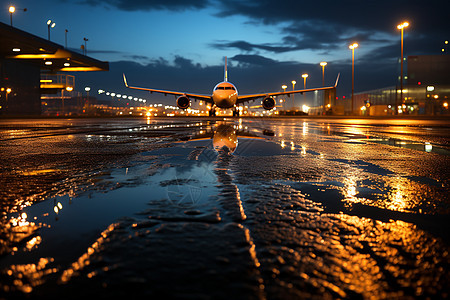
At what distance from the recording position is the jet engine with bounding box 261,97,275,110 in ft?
96.5

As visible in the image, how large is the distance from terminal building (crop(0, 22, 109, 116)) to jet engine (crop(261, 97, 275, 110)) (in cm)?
2193

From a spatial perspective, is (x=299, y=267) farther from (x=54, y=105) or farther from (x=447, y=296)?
(x=54, y=105)

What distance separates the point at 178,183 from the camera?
11.4 feet

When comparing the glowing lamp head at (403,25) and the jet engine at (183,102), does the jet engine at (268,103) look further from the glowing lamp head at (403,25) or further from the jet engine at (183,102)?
the glowing lamp head at (403,25)

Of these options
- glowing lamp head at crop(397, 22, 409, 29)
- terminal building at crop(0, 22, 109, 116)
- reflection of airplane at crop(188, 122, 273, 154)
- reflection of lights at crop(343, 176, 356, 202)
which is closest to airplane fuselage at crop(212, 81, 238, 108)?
reflection of airplane at crop(188, 122, 273, 154)

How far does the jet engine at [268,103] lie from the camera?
96.5 ft

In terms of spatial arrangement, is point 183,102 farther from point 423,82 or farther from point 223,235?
point 423,82

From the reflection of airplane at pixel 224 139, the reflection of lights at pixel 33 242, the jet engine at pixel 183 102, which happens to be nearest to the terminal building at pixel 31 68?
the jet engine at pixel 183 102

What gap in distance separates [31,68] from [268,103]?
38139 mm

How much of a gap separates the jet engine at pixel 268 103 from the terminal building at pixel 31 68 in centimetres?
2193

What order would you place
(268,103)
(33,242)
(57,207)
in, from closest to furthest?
(33,242) < (57,207) < (268,103)

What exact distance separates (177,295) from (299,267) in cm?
57

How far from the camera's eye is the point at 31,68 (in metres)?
49.7

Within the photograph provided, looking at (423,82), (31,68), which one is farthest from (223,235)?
(423,82)
